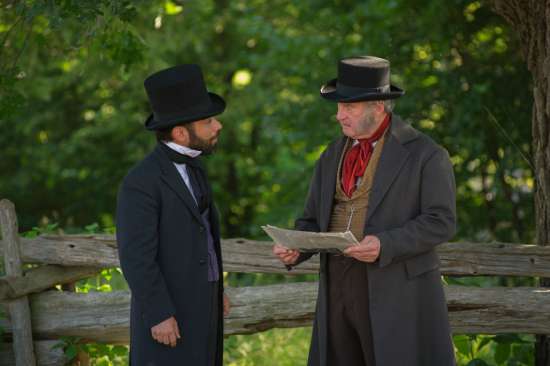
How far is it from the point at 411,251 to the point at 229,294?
2.06 m

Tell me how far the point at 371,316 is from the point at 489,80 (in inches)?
223

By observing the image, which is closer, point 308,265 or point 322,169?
point 322,169

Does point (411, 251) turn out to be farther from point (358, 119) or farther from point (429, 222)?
point (358, 119)

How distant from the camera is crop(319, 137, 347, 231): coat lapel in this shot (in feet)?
14.2

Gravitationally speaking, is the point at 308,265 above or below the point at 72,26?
below

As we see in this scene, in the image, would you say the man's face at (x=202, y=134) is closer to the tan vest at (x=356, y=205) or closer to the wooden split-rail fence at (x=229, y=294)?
the tan vest at (x=356, y=205)

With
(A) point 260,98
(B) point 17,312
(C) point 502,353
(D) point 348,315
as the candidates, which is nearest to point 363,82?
(D) point 348,315

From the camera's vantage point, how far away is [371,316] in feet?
13.6

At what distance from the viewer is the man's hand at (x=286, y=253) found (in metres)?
4.30

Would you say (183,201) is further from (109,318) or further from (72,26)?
(72,26)

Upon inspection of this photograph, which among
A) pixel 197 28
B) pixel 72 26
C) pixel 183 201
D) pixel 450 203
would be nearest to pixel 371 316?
pixel 450 203

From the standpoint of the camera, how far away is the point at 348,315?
168 inches

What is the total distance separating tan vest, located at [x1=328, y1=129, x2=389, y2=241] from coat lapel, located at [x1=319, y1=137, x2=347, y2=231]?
0.10 ft

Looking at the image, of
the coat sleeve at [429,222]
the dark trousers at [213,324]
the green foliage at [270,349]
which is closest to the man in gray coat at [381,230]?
the coat sleeve at [429,222]
